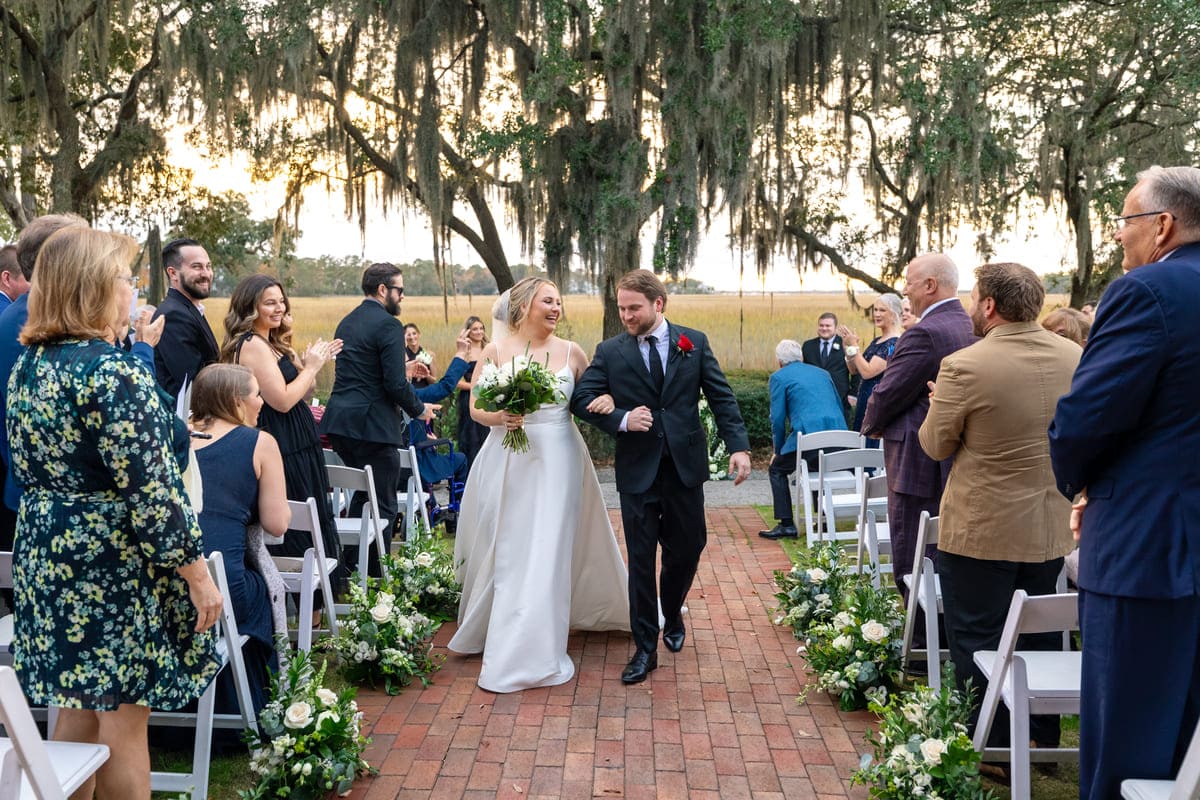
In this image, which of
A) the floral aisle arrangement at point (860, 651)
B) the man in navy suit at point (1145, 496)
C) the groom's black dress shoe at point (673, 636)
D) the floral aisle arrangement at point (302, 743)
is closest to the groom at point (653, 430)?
the groom's black dress shoe at point (673, 636)

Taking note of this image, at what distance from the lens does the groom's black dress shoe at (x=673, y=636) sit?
5.27 m

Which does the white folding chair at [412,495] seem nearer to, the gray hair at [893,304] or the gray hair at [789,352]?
the gray hair at [789,352]

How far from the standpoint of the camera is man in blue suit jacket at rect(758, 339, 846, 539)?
322 inches

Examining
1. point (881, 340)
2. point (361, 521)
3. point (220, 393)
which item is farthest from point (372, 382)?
point (881, 340)

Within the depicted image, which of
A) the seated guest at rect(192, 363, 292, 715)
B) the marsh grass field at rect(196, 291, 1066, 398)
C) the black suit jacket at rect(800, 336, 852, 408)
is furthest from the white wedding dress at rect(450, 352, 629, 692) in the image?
the marsh grass field at rect(196, 291, 1066, 398)

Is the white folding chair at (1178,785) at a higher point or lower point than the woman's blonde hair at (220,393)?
lower

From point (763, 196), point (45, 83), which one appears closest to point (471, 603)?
point (763, 196)

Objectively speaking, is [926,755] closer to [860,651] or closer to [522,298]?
[860,651]

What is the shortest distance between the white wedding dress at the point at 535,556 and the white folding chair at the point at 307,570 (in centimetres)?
77

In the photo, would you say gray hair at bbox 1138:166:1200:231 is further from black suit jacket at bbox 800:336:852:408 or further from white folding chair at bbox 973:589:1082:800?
black suit jacket at bbox 800:336:852:408

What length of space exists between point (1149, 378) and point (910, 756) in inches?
59.8

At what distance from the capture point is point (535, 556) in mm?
4836

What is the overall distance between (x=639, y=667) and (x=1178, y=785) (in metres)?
2.92

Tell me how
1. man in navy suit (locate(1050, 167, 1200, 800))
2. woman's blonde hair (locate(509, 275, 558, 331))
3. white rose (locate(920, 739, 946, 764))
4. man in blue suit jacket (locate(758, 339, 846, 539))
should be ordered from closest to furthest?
man in navy suit (locate(1050, 167, 1200, 800)) → white rose (locate(920, 739, 946, 764)) → woman's blonde hair (locate(509, 275, 558, 331)) → man in blue suit jacket (locate(758, 339, 846, 539))
